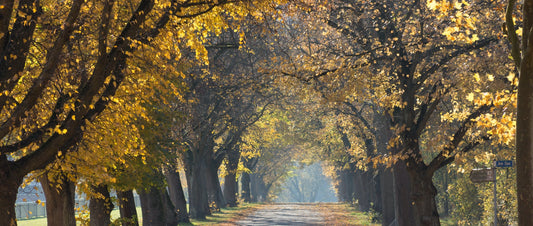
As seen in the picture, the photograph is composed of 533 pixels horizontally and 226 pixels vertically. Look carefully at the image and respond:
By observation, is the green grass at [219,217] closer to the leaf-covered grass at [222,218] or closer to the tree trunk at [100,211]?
the leaf-covered grass at [222,218]

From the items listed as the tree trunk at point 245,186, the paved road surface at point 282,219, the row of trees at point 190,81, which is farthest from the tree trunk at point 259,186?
the row of trees at point 190,81

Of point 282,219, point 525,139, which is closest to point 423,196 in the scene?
point 525,139

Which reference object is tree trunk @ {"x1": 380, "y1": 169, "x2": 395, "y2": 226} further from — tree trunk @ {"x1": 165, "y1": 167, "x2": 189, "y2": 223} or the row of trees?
tree trunk @ {"x1": 165, "y1": 167, "x2": 189, "y2": 223}

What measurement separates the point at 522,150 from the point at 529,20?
1461mm

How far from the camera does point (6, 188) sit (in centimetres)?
999

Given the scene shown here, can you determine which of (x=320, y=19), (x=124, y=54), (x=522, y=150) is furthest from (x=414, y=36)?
(x=522, y=150)

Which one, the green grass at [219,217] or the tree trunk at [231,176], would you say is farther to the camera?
the tree trunk at [231,176]

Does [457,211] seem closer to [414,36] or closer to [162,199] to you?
[162,199]

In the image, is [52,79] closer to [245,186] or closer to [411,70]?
[411,70]

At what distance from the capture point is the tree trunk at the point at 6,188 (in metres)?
9.99

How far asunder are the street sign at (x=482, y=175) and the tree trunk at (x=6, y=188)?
442 inches

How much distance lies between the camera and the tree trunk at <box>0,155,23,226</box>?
9992 mm

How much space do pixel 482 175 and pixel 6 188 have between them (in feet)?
38.3

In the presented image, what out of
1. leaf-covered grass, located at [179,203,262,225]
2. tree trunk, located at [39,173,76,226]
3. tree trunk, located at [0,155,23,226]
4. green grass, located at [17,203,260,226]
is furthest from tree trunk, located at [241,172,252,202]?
tree trunk, located at [0,155,23,226]
